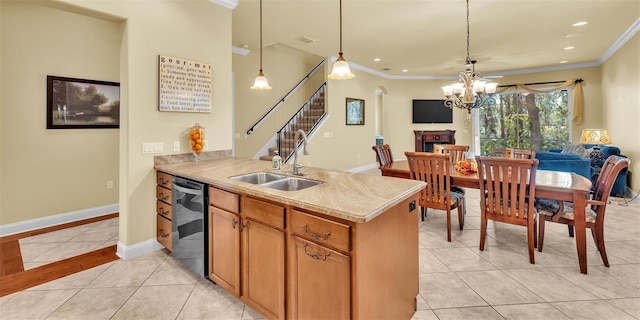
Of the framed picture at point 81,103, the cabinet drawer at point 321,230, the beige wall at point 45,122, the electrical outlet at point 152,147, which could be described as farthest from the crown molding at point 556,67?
the cabinet drawer at point 321,230

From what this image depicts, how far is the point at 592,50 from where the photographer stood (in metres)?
6.43

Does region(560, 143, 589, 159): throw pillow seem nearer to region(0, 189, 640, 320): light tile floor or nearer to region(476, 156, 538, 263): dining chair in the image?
region(0, 189, 640, 320): light tile floor

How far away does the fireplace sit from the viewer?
912 centimetres

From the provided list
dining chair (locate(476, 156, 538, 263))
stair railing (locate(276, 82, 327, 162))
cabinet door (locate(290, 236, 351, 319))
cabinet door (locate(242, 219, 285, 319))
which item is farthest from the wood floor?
stair railing (locate(276, 82, 327, 162))

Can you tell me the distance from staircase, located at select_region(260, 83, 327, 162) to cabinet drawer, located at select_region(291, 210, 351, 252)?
5038 mm

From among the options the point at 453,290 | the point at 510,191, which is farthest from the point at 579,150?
the point at 453,290

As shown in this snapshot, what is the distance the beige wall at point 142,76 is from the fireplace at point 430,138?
→ 7152mm

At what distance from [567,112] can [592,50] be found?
2.18 meters

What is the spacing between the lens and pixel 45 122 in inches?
151

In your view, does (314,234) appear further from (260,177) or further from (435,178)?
(435,178)

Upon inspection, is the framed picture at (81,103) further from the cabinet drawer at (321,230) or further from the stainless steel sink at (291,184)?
the cabinet drawer at (321,230)

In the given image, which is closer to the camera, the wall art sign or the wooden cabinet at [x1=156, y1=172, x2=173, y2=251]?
the wooden cabinet at [x1=156, y1=172, x2=173, y2=251]

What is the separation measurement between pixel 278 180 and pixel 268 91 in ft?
15.9

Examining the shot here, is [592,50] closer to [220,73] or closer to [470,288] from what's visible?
[470,288]
